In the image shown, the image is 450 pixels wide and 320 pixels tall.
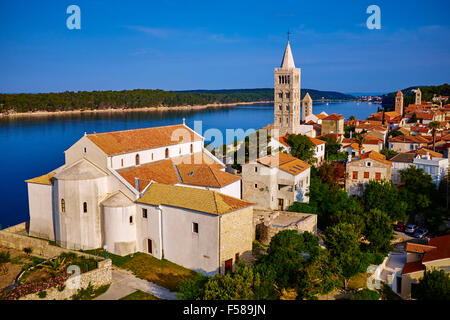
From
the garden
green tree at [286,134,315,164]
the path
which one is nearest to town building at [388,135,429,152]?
green tree at [286,134,315,164]

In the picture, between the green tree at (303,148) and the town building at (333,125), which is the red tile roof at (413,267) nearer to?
the green tree at (303,148)

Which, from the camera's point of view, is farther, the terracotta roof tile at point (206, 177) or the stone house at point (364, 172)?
the stone house at point (364, 172)

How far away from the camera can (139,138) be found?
31641mm

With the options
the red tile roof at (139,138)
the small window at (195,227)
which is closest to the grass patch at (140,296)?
the small window at (195,227)

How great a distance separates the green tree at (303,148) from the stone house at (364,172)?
763 centimetres

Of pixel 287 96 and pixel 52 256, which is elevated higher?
pixel 287 96

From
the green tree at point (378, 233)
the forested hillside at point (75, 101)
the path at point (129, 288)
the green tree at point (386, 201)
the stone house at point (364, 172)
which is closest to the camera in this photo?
the path at point (129, 288)

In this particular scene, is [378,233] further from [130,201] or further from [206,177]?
[130,201]

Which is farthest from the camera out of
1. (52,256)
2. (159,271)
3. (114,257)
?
(52,256)

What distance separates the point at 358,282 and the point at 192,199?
36.6ft

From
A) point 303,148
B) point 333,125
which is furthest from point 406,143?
point 303,148

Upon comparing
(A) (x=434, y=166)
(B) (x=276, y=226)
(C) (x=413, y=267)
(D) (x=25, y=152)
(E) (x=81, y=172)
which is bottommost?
(C) (x=413, y=267)

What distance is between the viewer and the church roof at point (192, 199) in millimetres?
23172

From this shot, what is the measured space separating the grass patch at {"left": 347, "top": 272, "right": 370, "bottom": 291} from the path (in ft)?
34.1
